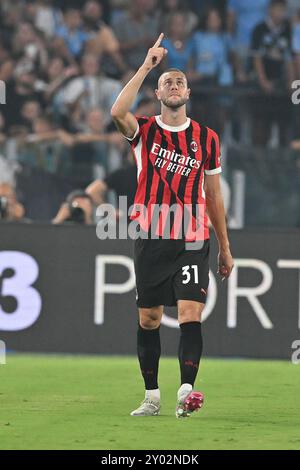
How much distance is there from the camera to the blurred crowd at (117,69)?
15102 millimetres

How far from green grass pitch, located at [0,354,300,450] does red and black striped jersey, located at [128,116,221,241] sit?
1228mm

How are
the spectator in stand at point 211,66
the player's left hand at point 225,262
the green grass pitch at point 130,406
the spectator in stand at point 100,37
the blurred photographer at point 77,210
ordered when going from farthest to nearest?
the spectator in stand at point 100,37, the spectator in stand at point 211,66, the blurred photographer at point 77,210, the player's left hand at point 225,262, the green grass pitch at point 130,406

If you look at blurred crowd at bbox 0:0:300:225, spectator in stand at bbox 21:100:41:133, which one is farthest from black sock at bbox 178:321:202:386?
spectator in stand at bbox 21:100:41:133

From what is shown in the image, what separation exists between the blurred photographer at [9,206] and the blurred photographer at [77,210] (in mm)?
711

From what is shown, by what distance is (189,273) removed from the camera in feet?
Answer: 25.6

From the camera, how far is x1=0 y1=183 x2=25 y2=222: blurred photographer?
1343 centimetres

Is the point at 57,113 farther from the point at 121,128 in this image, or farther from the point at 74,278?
the point at 121,128

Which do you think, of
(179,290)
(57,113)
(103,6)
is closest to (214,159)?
(179,290)

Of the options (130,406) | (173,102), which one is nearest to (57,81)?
(130,406)

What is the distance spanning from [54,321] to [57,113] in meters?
4.58

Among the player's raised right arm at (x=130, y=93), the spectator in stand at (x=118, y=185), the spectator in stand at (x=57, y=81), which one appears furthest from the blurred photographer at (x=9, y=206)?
the player's raised right arm at (x=130, y=93)

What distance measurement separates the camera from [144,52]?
16438mm

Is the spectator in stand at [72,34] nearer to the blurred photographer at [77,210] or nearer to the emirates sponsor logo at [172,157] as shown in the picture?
the blurred photographer at [77,210]

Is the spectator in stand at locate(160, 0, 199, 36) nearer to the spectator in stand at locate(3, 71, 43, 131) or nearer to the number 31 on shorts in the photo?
the spectator in stand at locate(3, 71, 43, 131)
